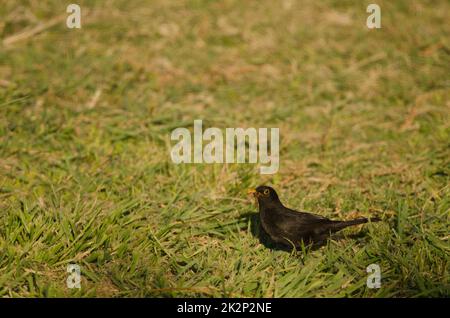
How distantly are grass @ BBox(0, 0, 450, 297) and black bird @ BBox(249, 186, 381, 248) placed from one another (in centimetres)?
11

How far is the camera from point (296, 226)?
4.09 meters

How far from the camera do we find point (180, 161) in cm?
527

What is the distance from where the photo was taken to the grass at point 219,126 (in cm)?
393

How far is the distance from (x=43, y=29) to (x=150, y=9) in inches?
60.9

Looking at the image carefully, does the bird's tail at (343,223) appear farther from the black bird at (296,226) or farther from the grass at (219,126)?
the grass at (219,126)

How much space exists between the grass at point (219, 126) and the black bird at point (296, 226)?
0.11 metres

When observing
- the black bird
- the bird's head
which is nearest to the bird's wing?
the black bird

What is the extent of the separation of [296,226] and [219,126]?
2087mm

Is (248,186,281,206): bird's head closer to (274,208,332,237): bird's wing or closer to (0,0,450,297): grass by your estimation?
(274,208,332,237): bird's wing

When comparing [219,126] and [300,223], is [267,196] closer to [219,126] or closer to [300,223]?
[300,223]

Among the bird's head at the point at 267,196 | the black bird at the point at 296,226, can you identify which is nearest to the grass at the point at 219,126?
the black bird at the point at 296,226

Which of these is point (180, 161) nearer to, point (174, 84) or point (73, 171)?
point (73, 171)

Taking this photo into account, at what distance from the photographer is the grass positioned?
393 cm
